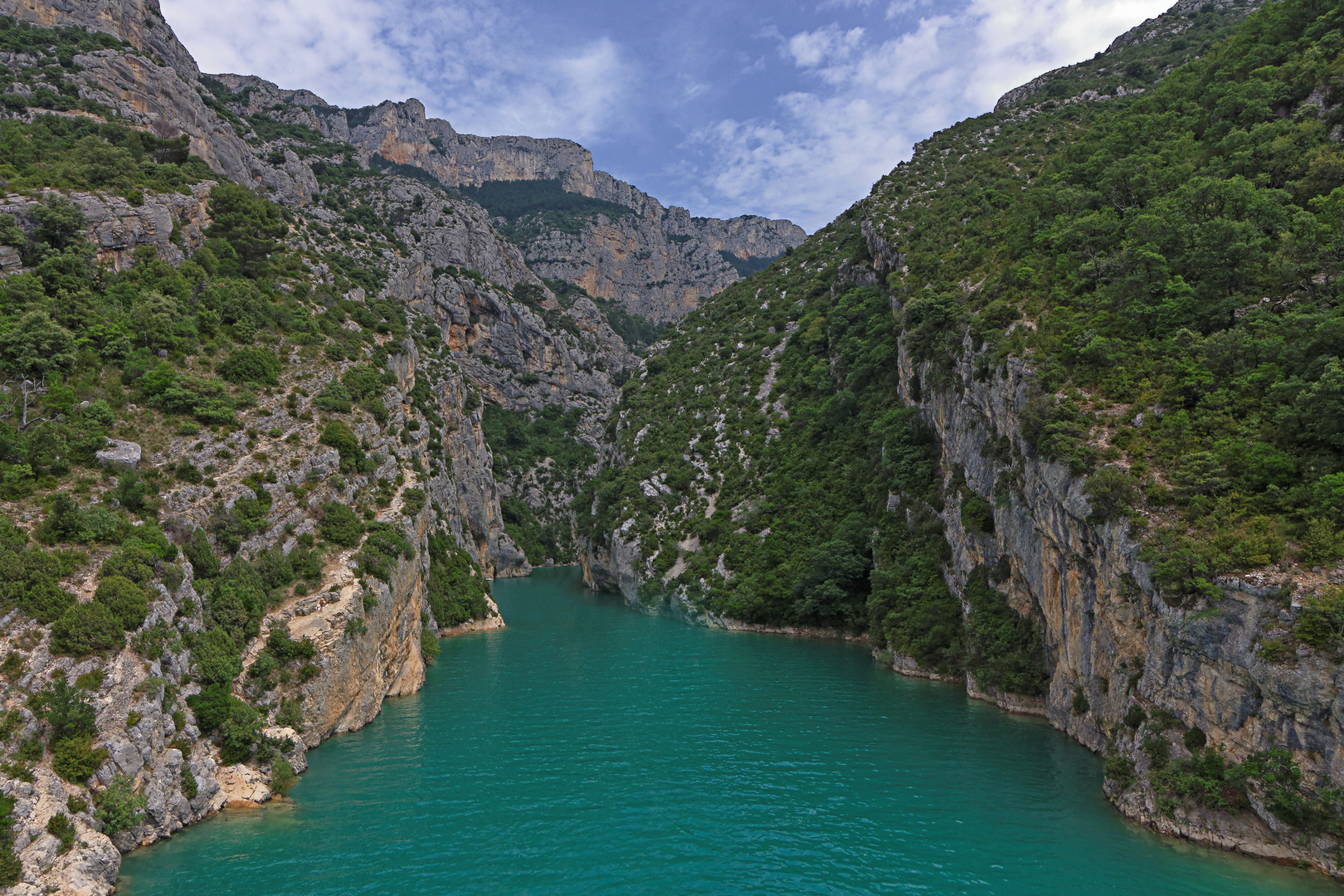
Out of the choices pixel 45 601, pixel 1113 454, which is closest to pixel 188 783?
pixel 45 601

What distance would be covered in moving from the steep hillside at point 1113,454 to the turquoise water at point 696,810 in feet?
10.1

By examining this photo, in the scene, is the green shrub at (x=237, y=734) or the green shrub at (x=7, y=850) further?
the green shrub at (x=237, y=734)

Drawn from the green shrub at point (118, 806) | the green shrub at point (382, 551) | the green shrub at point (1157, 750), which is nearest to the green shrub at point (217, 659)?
the green shrub at point (118, 806)

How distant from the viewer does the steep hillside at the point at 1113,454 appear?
19.4m

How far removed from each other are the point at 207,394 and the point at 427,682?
864 inches

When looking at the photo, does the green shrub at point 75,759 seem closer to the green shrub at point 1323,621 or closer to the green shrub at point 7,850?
the green shrub at point 7,850

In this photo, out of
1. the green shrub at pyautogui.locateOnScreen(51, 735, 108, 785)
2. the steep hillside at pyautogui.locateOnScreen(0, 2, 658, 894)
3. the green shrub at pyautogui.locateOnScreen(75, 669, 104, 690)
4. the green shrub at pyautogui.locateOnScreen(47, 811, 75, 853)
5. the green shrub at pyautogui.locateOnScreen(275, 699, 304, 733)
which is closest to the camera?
the green shrub at pyautogui.locateOnScreen(47, 811, 75, 853)

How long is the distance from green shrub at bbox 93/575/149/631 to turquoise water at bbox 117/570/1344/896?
7.19 metres

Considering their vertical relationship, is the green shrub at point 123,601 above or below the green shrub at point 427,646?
above

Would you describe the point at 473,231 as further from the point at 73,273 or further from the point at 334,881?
the point at 334,881

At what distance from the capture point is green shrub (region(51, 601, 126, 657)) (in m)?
19.5

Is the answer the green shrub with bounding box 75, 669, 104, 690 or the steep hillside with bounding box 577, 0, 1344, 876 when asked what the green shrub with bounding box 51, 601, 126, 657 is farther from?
the steep hillside with bounding box 577, 0, 1344, 876

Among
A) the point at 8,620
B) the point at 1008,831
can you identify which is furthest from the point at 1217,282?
the point at 8,620

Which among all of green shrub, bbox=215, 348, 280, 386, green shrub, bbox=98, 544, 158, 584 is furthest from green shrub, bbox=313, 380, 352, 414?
green shrub, bbox=98, 544, 158, 584
